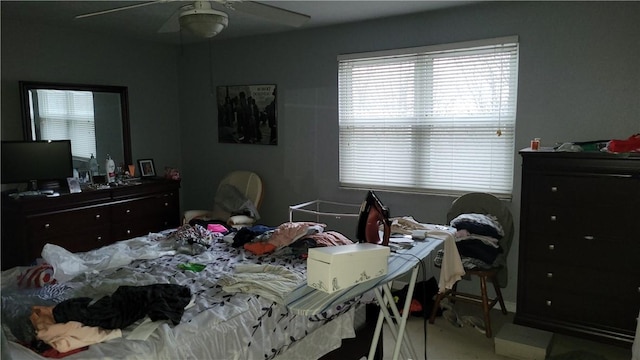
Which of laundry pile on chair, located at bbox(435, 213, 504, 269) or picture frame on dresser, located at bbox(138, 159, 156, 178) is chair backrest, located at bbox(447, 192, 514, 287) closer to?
laundry pile on chair, located at bbox(435, 213, 504, 269)

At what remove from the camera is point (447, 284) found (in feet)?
9.04

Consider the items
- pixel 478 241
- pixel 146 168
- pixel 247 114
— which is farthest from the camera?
pixel 146 168

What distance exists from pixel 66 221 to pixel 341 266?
322cm

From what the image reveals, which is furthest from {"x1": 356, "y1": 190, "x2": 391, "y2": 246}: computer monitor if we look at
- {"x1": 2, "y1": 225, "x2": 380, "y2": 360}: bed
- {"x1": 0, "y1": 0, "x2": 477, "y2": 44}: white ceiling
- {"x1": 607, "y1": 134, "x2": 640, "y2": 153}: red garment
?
{"x1": 0, "y1": 0, "x2": 477, "y2": 44}: white ceiling

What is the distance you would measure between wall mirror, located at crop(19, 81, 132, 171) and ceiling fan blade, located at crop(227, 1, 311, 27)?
8.92 feet

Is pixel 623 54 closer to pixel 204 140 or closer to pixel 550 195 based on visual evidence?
pixel 550 195

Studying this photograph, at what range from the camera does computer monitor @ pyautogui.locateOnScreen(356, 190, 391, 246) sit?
2.18 m

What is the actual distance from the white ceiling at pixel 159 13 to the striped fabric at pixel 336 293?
2.14m

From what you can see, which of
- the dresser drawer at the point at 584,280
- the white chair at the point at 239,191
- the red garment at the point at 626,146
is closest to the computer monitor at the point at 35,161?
the white chair at the point at 239,191

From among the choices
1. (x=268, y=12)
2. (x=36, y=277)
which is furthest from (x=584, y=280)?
(x=36, y=277)

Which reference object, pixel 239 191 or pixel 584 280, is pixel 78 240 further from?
pixel 584 280

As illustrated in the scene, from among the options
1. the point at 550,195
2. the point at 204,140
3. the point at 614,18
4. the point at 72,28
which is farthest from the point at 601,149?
the point at 72,28

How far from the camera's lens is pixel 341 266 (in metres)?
1.72

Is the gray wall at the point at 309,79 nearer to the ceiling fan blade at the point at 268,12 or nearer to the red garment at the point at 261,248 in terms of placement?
the ceiling fan blade at the point at 268,12
